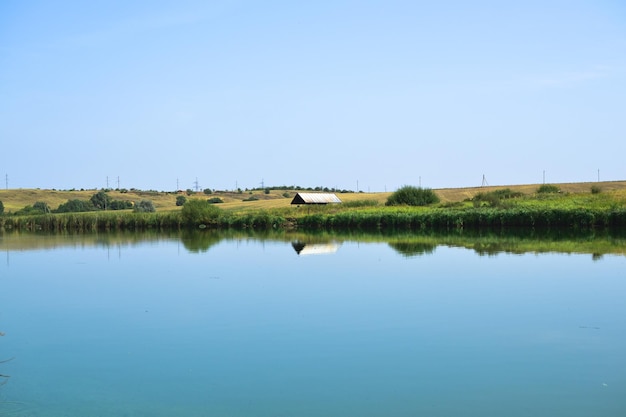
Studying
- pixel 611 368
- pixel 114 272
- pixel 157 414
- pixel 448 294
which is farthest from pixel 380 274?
pixel 157 414

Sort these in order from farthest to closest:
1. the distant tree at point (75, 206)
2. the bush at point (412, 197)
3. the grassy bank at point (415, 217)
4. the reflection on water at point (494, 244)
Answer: the distant tree at point (75, 206) < the bush at point (412, 197) < the grassy bank at point (415, 217) < the reflection on water at point (494, 244)

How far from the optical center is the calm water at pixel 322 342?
716cm

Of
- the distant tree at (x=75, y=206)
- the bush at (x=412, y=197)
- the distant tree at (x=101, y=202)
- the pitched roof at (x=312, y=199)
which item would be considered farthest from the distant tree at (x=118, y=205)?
the bush at (x=412, y=197)

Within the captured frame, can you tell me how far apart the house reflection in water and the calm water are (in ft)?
23.9

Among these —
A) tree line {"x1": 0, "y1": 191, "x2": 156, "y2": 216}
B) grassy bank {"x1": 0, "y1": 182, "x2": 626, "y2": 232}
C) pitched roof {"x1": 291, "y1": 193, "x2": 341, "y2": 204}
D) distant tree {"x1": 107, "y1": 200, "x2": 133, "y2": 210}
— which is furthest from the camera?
distant tree {"x1": 107, "y1": 200, "x2": 133, "y2": 210}

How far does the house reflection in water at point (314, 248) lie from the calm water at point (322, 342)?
7.28m

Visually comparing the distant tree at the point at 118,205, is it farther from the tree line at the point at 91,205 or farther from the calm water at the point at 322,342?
the calm water at the point at 322,342

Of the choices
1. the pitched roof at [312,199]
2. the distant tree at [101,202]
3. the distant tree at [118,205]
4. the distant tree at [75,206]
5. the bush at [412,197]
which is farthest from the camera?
the distant tree at [101,202]

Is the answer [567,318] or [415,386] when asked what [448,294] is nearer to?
[567,318]

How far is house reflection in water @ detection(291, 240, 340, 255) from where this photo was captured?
26.0m

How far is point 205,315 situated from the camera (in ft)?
40.0

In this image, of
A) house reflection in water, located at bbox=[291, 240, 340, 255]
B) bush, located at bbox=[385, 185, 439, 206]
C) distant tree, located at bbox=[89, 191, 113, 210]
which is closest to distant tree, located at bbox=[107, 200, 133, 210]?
distant tree, located at bbox=[89, 191, 113, 210]

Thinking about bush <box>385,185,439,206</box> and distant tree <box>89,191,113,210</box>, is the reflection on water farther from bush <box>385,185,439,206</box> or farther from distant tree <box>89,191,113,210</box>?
distant tree <box>89,191,113,210</box>

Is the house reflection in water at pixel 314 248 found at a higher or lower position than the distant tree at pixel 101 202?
lower
